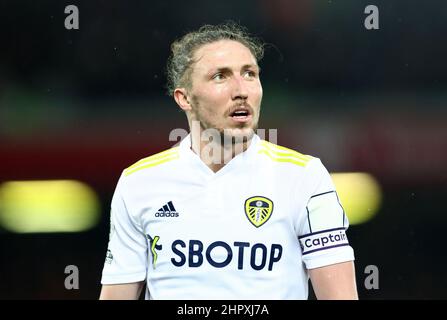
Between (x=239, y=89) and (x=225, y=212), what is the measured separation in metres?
0.54

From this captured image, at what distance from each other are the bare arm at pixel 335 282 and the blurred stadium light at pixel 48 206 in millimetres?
3154

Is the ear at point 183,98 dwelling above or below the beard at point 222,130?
above

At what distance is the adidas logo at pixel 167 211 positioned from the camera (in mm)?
3553

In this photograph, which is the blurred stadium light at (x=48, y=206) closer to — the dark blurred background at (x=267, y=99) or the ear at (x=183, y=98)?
the dark blurred background at (x=267, y=99)

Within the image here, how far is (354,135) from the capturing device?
245 inches

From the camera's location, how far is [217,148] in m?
3.62

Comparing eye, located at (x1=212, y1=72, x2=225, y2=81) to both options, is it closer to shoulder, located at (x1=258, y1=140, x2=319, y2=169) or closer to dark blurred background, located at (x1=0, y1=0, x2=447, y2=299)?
shoulder, located at (x1=258, y1=140, x2=319, y2=169)

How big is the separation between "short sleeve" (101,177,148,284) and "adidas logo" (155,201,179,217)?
12cm

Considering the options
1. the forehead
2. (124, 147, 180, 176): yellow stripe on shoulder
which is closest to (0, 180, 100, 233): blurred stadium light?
(124, 147, 180, 176): yellow stripe on shoulder

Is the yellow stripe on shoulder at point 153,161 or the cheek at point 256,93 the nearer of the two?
the cheek at point 256,93

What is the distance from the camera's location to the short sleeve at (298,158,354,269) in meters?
3.33

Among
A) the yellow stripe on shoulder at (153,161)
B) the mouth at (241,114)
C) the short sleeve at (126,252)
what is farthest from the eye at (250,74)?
the short sleeve at (126,252)

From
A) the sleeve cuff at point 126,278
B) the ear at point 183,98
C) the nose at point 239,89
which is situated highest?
the nose at point 239,89

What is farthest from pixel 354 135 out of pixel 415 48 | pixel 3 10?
pixel 3 10
